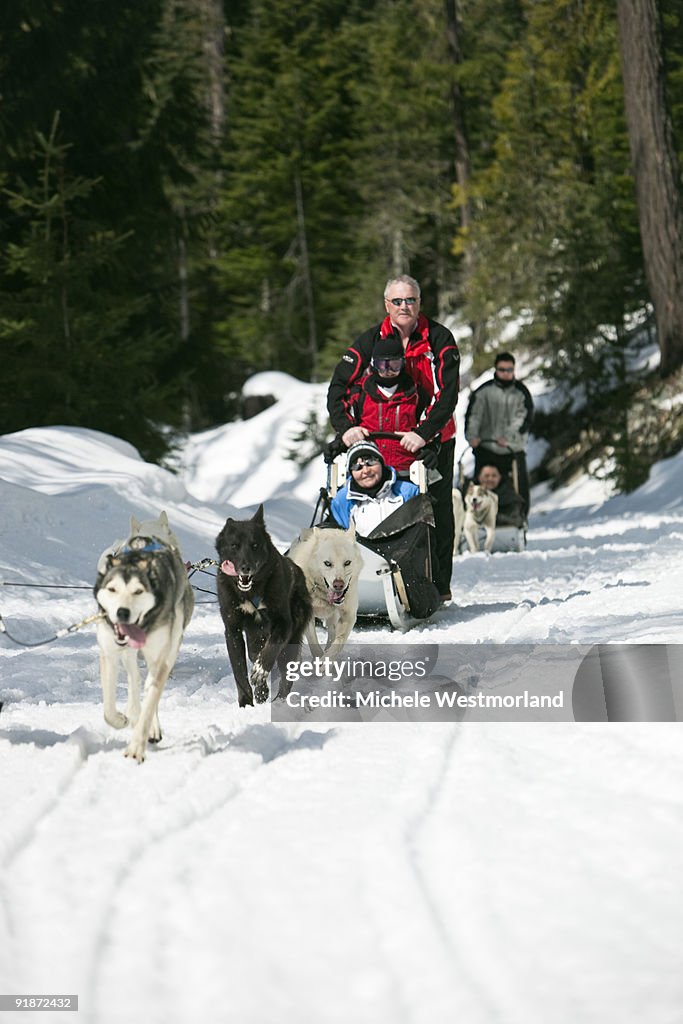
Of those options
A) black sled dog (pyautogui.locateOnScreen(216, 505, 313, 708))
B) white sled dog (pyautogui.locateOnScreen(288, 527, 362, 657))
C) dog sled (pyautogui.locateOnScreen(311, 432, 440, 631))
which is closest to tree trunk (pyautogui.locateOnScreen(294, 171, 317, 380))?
dog sled (pyautogui.locateOnScreen(311, 432, 440, 631))

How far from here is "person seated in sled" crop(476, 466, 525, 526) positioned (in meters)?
12.3

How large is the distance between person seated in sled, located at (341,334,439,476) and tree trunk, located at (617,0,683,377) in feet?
36.0

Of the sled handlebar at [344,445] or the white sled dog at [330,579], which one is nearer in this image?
the white sled dog at [330,579]

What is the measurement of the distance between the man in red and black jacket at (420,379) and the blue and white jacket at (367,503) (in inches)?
9.2

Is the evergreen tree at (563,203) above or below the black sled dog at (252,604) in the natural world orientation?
above

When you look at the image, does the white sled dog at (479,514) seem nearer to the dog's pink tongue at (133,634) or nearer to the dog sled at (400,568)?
the dog sled at (400,568)

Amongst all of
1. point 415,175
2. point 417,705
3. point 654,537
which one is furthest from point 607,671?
point 415,175

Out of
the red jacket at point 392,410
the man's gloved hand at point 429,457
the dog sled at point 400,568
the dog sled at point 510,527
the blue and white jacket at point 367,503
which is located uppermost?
the red jacket at point 392,410

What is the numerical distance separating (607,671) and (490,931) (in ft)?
7.86

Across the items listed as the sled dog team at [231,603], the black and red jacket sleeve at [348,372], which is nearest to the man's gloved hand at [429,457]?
the black and red jacket sleeve at [348,372]

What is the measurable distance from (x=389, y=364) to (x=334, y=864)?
4.69 m

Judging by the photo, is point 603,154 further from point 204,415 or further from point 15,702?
point 15,702

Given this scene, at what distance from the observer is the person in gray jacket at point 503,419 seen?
1242 centimetres

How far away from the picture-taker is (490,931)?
2.60 m
